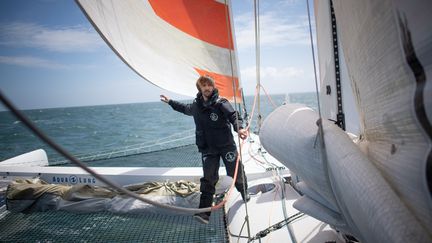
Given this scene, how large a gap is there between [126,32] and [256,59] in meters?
1.48

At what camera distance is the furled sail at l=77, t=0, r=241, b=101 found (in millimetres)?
2809

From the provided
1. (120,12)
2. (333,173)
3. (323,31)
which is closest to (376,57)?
(333,173)

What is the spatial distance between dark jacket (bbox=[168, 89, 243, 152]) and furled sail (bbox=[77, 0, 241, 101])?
2.32ft

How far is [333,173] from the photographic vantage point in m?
0.69

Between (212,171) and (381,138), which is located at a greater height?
(381,138)

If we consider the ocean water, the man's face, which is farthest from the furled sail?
the ocean water

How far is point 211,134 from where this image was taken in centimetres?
255

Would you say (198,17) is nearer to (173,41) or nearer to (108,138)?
(173,41)

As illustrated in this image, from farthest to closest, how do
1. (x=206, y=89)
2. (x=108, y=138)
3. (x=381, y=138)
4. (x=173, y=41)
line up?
(x=108, y=138)
(x=173, y=41)
(x=206, y=89)
(x=381, y=138)

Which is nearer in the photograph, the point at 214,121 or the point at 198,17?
the point at 214,121

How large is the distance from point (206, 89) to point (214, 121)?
1.07 ft

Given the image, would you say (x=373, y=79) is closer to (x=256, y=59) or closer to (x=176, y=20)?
(x=256, y=59)

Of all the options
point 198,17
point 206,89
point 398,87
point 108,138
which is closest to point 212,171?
point 206,89

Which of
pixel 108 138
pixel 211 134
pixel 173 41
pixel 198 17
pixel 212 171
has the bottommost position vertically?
pixel 108 138
